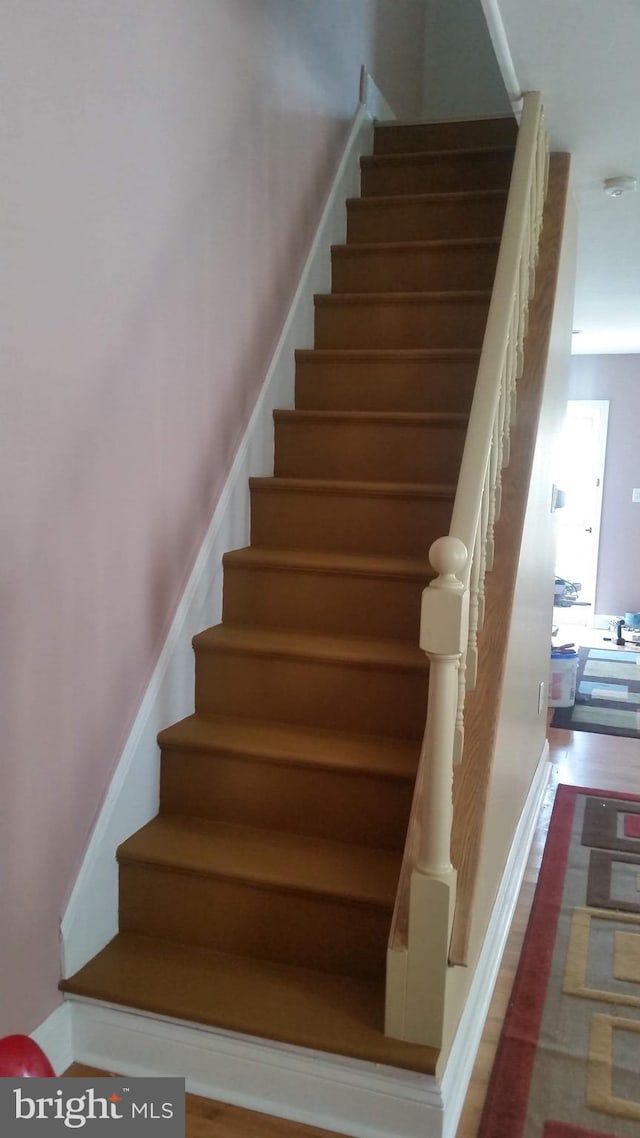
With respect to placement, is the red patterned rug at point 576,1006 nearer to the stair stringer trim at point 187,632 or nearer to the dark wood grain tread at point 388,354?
the stair stringer trim at point 187,632

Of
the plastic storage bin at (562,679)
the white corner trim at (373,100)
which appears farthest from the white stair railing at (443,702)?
the plastic storage bin at (562,679)

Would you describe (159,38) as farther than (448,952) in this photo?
Yes

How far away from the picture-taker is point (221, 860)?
6.31 feet

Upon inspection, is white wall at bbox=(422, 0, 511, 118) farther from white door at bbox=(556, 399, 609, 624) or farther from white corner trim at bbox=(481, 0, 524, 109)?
white door at bbox=(556, 399, 609, 624)

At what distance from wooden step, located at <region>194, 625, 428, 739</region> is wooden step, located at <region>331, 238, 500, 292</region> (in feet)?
4.91

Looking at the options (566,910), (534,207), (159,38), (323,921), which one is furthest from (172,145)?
(566,910)

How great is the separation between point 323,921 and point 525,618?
1.10m

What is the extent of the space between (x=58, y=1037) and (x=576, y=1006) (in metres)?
1.23

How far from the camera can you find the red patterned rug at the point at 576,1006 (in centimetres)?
170

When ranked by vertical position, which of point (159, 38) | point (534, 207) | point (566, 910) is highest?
point (159, 38)

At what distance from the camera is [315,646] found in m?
2.27

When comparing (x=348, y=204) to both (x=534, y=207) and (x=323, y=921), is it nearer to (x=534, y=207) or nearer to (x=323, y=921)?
(x=534, y=207)

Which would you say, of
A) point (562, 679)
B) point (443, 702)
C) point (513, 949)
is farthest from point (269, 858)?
point (562, 679)

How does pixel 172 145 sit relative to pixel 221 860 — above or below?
above
